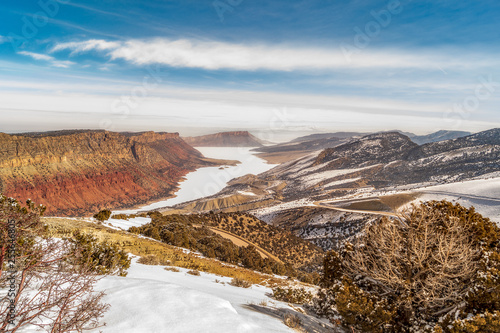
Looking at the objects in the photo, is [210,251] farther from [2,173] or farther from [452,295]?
[2,173]

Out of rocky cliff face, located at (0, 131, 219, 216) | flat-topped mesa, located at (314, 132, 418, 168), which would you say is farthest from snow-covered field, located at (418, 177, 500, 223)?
rocky cliff face, located at (0, 131, 219, 216)

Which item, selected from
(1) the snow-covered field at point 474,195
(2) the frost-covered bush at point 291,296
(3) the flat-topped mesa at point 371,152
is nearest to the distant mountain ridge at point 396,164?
(3) the flat-topped mesa at point 371,152

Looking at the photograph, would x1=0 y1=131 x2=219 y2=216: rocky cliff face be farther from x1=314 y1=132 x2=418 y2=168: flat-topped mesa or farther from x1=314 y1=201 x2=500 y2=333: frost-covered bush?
x1=314 y1=132 x2=418 y2=168: flat-topped mesa

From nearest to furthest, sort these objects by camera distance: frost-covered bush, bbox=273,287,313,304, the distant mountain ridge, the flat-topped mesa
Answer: frost-covered bush, bbox=273,287,313,304, the distant mountain ridge, the flat-topped mesa

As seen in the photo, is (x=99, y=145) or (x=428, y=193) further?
(x=99, y=145)

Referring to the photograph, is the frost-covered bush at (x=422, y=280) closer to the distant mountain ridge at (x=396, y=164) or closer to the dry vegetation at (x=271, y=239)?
the dry vegetation at (x=271, y=239)

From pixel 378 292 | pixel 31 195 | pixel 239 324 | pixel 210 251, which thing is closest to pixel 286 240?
pixel 210 251

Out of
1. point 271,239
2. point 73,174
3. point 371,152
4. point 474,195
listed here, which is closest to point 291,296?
point 271,239
